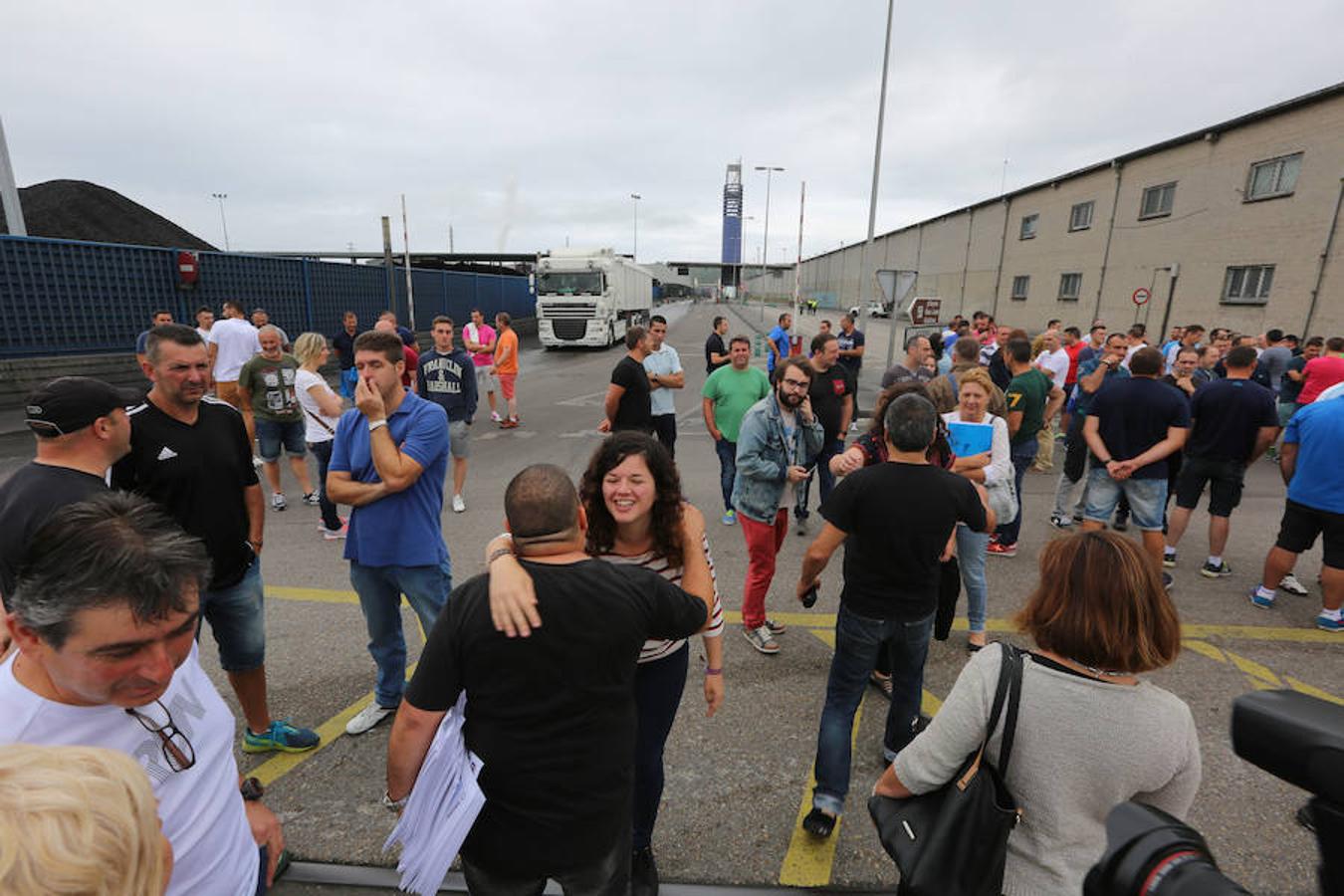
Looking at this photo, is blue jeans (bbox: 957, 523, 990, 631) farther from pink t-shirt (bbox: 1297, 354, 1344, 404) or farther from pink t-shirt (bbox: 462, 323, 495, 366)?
pink t-shirt (bbox: 462, 323, 495, 366)

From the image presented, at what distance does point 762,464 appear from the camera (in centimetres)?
398

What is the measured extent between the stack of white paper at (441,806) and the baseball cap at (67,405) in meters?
1.82

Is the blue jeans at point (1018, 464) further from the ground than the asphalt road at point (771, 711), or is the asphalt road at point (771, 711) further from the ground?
the blue jeans at point (1018, 464)

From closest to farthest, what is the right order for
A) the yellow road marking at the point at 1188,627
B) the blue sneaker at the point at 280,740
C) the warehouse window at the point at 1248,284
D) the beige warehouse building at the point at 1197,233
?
the blue sneaker at the point at 280,740 < the yellow road marking at the point at 1188,627 < the beige warehouse building at the point at 1197,233 < the warehouse window at the point at 1248,284

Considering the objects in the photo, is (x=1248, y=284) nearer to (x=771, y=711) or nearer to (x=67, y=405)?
(x=771, y=711)

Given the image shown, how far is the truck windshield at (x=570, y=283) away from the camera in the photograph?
915 inches

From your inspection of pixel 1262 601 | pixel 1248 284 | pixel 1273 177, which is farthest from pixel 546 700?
pixel 1273 177

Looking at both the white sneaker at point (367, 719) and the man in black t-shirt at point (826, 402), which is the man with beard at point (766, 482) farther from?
the white sneaker at point (367, 719)

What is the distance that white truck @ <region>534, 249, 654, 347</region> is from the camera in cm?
2272

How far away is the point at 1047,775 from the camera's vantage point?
152 cm

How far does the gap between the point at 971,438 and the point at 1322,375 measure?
753cm

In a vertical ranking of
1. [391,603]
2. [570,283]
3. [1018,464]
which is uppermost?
[570,283]

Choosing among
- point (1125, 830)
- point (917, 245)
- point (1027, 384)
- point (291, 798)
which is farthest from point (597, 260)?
point (917, 245)

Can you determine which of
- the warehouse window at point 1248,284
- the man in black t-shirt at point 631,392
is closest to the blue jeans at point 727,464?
the man in black t-shirt at point 631,392
